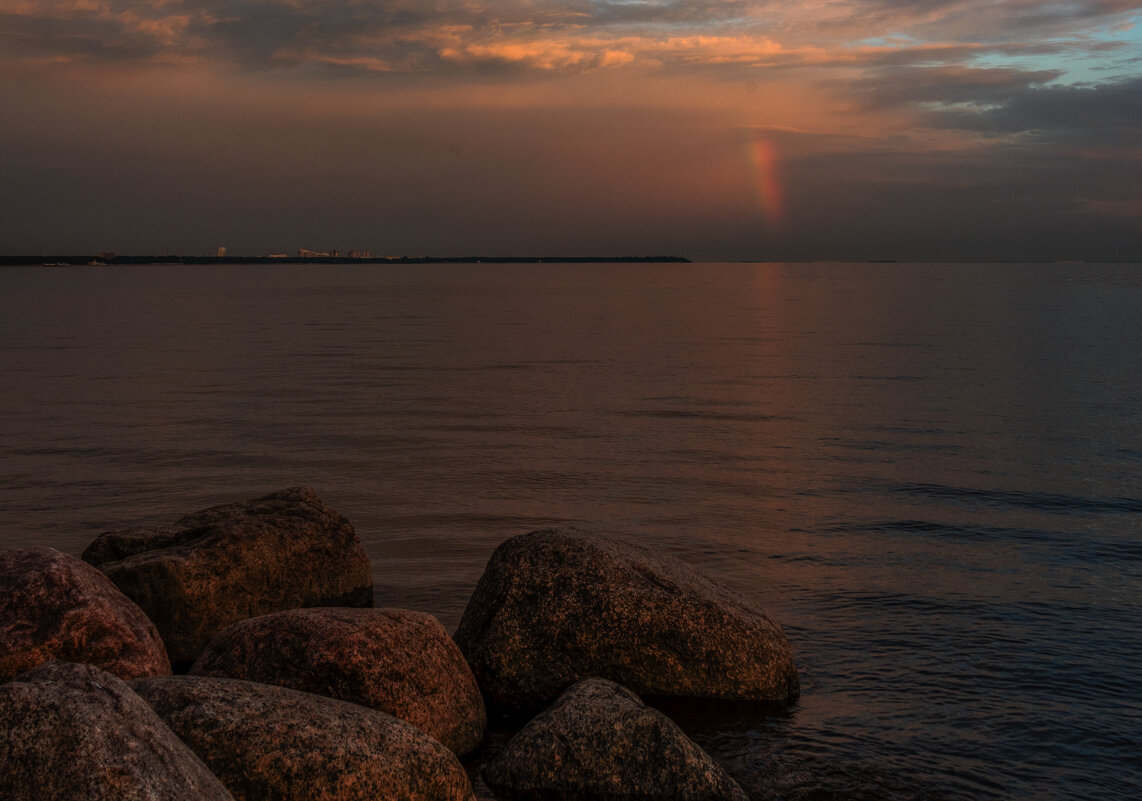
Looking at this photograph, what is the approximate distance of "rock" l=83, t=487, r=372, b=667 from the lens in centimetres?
918

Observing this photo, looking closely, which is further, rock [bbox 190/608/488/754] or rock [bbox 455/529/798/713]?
rock [bbox 455/529/798/713]

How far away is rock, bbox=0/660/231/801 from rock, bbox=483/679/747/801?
2.55 meters

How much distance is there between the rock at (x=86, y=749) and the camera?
4.16 m

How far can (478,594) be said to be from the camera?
8.98m

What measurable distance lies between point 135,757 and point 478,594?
15.8ft

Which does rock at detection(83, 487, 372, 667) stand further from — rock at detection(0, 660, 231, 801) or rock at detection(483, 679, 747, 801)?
rock at detection(0, 660, 231, 801)

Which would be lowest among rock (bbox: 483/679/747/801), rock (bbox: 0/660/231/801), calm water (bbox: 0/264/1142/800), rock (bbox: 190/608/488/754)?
calm water (bbox: 0/264/1142/800)

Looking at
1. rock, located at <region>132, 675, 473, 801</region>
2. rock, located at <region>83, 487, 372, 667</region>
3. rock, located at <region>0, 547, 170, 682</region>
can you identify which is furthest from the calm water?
rock, located at <region>0, 547, 170, 682</region>

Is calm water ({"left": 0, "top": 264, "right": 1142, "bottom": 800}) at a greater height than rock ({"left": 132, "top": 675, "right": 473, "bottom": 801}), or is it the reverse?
rock ({"left": 132, "top": 675, "right": 473, "bottom": 801})

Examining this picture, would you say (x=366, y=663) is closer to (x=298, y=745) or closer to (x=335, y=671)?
(x=335, y=671)

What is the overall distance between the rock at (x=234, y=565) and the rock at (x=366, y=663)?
1.84 metres

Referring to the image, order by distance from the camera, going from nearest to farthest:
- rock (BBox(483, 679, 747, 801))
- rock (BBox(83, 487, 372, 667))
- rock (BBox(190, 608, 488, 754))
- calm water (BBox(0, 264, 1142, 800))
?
rock (BBox(483, 679, 747, 801)) → rock (BBox(190, 608, 488, 754)) → calm water (BBox(0, 264, 1142, 800)) → rock (BBox(83, 487, 372, 667))

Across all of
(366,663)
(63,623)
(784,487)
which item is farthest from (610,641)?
(784,487)

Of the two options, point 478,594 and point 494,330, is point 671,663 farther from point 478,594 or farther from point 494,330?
point 494,330
